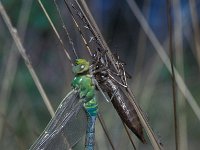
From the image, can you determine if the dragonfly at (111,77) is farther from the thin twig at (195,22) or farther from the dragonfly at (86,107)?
the thin twig at (195,22)

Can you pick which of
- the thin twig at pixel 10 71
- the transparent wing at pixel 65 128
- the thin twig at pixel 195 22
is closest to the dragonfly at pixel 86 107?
the transparent wing at pixel 65 128

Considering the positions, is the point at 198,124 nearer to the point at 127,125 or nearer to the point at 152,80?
the point at 152,80

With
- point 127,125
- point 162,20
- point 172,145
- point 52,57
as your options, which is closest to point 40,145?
point 127,125

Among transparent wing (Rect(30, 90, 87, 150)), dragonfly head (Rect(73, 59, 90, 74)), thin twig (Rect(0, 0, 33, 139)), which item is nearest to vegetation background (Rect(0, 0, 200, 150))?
thin twig (Rect(0, 0, 33, 139))

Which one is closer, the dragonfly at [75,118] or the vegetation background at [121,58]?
the dragonfly at [75,118]

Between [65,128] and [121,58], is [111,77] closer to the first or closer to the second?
[65,128]

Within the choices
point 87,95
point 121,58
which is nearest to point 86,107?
point 87,95

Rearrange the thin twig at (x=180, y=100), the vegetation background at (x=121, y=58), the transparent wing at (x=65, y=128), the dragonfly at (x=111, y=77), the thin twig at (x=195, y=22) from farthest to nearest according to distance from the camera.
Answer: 1. the vegetation background at (x=121, y=58)
2. the thin twig at (x=180, y=100)
3. the thin twig at (x=195, y=22)
4. the transparent wing at (x=65, y=128)
5. the dragonfly at (x=111, y=77)
